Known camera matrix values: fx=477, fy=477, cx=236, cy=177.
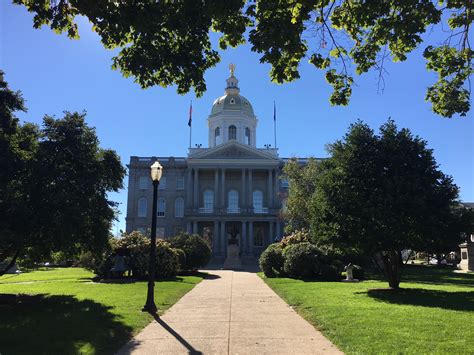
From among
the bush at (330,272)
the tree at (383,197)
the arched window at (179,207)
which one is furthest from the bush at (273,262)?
the arched window at (179,207)

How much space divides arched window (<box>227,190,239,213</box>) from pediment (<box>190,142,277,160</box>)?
19.0ft

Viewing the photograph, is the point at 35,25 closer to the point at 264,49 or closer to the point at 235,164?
the point at 264,49

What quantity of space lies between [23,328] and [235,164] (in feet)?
203

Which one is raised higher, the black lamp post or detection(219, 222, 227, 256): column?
detection(219, 222, 227, 256): column

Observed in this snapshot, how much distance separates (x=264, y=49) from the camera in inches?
287

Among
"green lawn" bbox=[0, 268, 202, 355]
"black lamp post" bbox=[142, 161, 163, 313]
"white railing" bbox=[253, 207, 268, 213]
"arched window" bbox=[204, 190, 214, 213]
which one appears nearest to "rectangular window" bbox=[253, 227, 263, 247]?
"white railing" bbox=[253, 207, 268, 213]

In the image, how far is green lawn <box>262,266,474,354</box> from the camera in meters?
8.12

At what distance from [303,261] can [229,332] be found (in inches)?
682

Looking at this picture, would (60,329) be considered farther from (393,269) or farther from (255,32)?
(393,269)

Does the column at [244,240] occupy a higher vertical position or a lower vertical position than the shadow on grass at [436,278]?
higher

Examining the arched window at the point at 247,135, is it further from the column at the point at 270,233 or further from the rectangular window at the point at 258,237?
the column at the point at 270,233

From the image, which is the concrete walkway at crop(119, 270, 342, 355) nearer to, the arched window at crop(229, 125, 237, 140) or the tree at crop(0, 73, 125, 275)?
the tree at crop(0, 73, 125, 275)

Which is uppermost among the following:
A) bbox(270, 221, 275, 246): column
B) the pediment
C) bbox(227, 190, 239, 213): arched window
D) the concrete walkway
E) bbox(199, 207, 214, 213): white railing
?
the pediment

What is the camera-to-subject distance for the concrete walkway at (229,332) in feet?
26.2
